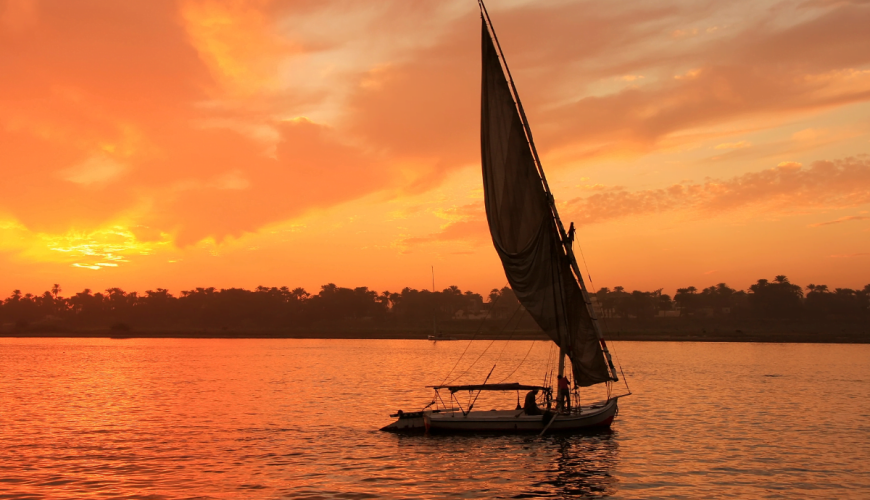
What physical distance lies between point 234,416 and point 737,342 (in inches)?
6855

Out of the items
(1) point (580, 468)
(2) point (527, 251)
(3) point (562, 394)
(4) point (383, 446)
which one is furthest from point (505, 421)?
(2) point (527, 251)

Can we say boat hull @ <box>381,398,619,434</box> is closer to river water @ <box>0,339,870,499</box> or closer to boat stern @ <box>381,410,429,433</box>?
boat stern @ <box>381,410,429,433</box>

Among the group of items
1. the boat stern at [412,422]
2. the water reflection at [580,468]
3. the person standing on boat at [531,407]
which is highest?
the person standing on boat at [531,407]

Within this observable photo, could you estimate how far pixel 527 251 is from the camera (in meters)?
36.5

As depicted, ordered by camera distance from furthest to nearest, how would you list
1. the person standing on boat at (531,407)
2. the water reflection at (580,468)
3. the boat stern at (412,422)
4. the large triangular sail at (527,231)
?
the boat stern at (412,422)
the person standing on boat at (531,407)
the large triangular sail at (527,231)
the water reflection at (580,468)

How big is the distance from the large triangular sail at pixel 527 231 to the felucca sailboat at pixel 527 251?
0.05 metres

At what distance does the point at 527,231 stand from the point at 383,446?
1340cm

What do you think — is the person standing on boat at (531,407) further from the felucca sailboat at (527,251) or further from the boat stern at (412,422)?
the boat stern at (412,422)

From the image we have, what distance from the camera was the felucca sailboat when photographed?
1414 inches

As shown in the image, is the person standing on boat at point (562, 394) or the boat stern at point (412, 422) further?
the boat stern at point (412, 422)

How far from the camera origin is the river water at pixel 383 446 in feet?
93.6

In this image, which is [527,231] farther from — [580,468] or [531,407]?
[580,468]

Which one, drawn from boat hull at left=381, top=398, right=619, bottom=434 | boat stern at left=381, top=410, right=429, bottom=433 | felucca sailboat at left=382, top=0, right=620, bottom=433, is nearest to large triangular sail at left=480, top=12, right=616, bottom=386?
felucca sailboat at left=382, top=0, right=620, bottom=433

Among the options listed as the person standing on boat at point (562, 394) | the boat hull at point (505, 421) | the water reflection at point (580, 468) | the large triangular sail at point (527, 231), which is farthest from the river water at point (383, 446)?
the large triangular sail at point (527, 231)
